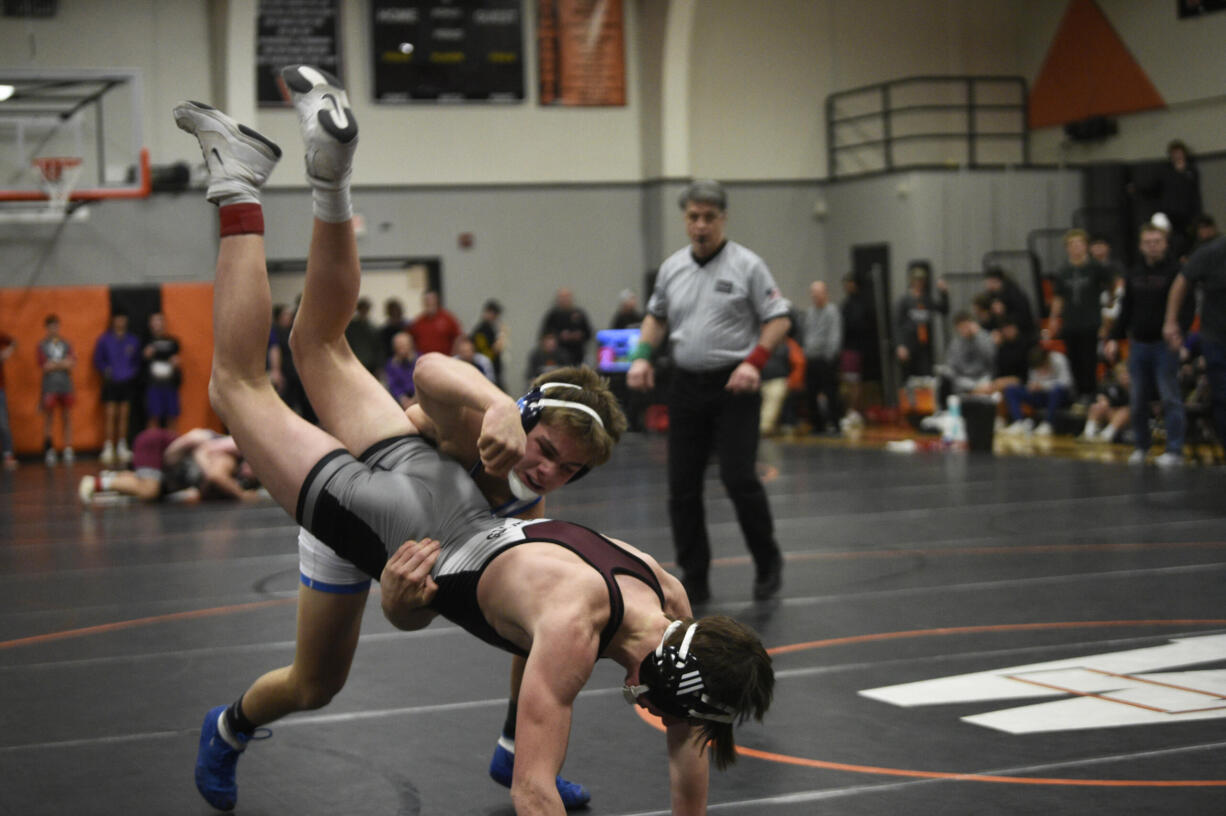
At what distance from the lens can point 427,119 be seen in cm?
1722

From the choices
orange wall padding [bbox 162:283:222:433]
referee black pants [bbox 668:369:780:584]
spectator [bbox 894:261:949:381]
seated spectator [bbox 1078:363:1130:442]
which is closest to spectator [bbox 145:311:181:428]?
orange wall padding [bbox 162:283:222:433]

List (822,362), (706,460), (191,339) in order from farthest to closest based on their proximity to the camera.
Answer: (191,339), (822,362), (706,460)

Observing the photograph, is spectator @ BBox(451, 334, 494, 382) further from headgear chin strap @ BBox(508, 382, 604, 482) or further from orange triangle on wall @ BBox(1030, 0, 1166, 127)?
headgear chin strap @ BBox(508, 382, 604, 482)

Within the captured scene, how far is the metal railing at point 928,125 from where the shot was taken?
18375mm

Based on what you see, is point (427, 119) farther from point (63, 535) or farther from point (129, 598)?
point (129, 598)

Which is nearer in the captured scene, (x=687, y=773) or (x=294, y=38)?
(x=687, y=773)

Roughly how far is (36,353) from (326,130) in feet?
43.3

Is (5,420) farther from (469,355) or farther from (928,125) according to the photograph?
(928,125)

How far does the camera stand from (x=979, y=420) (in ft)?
38.7

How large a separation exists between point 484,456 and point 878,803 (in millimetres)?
1217

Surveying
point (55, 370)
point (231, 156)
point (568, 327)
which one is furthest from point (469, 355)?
point (231, 156)

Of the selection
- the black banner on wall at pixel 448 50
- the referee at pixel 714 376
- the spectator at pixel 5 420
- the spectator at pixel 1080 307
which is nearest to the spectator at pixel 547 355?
the black banner on wall at pixel 448 50

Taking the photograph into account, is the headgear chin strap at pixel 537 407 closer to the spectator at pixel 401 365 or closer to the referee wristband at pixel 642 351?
the referee wristband at pixel 642 351

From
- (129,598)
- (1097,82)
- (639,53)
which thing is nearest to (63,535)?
(129,598)
